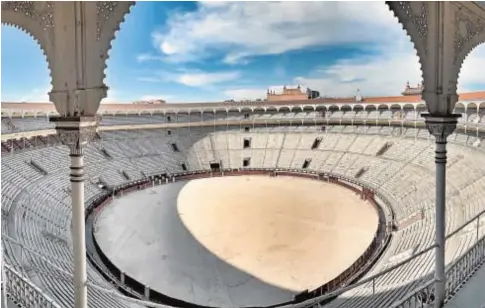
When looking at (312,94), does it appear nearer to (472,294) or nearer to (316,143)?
(316,143)

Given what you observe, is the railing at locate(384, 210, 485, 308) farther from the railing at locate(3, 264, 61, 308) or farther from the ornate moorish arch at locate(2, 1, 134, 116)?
the railing at locate(3, 264, 61, 308)

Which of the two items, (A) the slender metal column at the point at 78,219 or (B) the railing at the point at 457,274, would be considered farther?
(B) the railing at the point at 457,274

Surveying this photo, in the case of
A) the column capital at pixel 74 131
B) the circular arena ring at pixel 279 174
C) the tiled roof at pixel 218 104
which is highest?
the tiled roof at pixel 218 104

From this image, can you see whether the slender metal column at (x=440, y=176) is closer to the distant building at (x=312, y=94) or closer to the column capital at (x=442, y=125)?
the column capital at (x=442, y=125)

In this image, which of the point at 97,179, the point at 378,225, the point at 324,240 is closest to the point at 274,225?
the point at 324,240

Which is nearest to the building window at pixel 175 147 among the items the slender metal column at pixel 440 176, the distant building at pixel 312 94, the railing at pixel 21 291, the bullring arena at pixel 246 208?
the bullring arena at pixel 246 208

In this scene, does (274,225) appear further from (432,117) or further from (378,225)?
(432,117)

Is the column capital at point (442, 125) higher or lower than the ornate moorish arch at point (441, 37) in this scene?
lower
